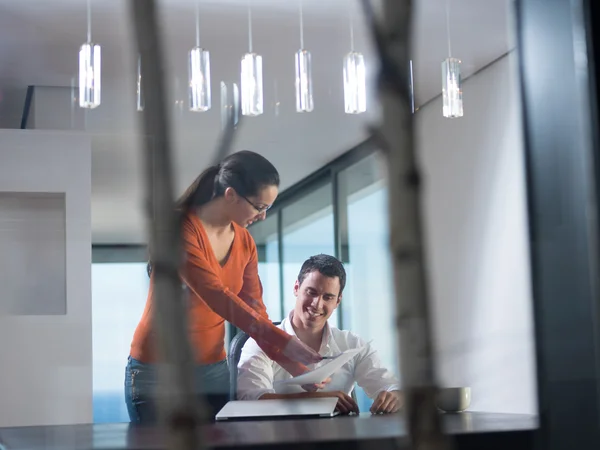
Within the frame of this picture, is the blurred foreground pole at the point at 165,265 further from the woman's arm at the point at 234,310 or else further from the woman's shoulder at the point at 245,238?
the woman's shoulder at the point at 245,238

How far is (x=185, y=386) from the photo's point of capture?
309mm

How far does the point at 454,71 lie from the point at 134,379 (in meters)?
1.53

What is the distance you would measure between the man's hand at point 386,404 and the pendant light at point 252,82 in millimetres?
1055

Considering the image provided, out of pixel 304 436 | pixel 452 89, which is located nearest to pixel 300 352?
pixel 452 89

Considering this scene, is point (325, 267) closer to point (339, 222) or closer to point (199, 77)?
point (339, 222)

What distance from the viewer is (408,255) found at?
32 cm

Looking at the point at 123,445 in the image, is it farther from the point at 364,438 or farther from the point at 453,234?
the point at 453,234

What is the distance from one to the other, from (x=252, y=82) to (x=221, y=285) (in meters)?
0.71

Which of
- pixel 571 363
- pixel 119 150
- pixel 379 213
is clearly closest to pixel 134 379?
pixel 119 150

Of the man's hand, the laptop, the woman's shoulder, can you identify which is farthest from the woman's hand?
the laptop

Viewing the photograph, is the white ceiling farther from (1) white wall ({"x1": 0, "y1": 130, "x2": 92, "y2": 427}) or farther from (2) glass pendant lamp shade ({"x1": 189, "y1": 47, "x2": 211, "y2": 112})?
(2) glass pendant lamp shade ({"x1": 189, "y1": 47, "x2": 211, "y2": 112})

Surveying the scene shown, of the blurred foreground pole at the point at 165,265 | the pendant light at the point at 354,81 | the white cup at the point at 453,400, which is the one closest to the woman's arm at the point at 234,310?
the pendant light at the point at 354,81

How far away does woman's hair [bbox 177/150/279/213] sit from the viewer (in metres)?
2.85

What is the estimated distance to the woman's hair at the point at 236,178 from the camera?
2.85 m
